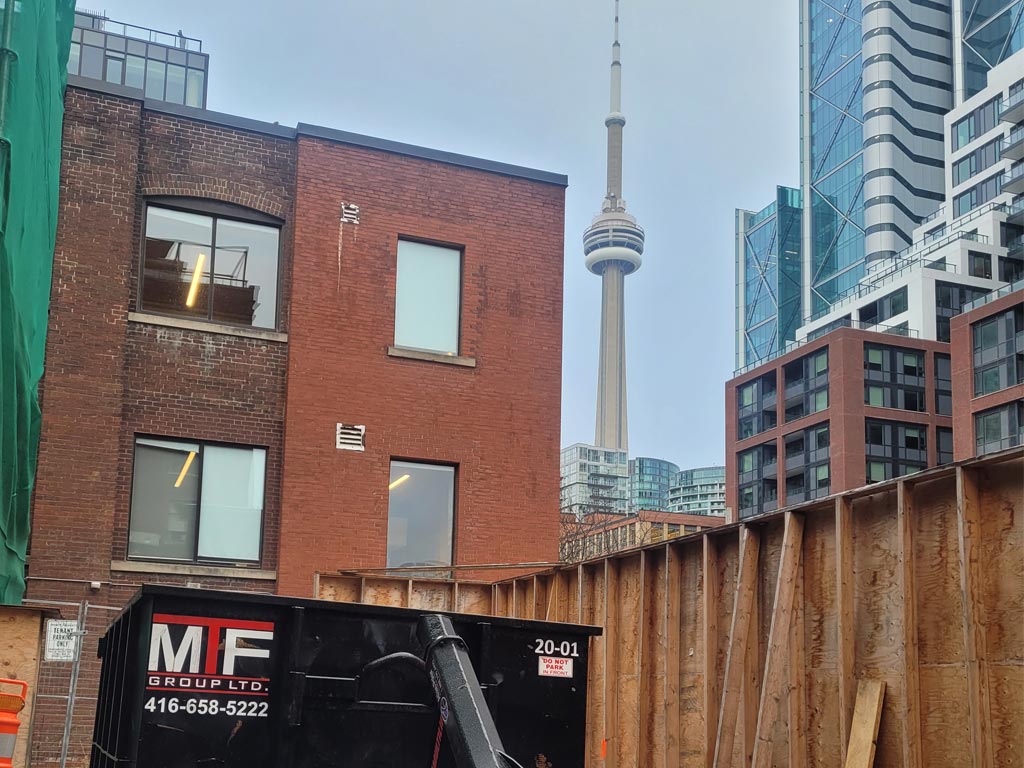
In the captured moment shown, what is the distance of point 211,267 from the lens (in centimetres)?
2094

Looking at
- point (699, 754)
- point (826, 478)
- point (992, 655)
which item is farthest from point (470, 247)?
point (826, 478)

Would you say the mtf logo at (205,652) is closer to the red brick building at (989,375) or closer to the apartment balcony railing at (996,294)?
the red brick building at (989,375)

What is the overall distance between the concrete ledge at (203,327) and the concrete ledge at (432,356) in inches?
77.0

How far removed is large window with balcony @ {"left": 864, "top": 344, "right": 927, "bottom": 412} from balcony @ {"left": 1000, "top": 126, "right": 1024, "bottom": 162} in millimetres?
17675

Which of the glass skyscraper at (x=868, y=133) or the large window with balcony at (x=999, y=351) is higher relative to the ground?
the glass skyscraper at (x=868, y=133)

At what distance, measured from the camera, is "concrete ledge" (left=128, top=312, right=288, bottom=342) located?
66.1 feet

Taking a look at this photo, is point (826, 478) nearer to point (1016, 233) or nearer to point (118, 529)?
point (1016, 233)

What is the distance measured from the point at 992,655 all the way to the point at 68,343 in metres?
14.9

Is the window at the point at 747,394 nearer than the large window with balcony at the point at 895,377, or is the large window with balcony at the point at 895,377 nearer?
the large window with balcony at the point at 895,377

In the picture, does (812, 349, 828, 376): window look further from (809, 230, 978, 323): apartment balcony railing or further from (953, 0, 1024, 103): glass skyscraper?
(953, 0, 1024, 103): glass skyscraper

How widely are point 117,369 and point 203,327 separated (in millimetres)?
1583

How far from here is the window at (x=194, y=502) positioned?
19.7 metres

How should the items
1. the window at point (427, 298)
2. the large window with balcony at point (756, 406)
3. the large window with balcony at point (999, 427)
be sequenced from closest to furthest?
the window at point (427, 298), the large window with balcony at point (999, 427), the large window with balcony at point (756, 406)

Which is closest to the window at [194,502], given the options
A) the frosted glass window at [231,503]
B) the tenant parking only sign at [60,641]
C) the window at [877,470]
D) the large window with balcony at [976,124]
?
the frosted glass window at [231,503]
